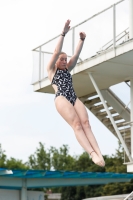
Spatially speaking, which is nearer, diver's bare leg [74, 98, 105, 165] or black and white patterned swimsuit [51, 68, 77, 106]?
diver's bare leg [74, 98, 105, 165]

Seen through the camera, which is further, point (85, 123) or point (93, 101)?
point (93, 101)

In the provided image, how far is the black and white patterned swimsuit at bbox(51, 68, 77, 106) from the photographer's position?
1078cm

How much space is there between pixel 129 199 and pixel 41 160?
47134 mm

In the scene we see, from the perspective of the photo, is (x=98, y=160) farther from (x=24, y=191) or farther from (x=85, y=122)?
(x=24, y=191)

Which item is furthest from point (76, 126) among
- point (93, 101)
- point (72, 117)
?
point (93, 101)

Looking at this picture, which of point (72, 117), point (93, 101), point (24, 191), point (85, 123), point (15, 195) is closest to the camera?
point (72, 117)

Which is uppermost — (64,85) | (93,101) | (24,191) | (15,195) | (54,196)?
(93,101)

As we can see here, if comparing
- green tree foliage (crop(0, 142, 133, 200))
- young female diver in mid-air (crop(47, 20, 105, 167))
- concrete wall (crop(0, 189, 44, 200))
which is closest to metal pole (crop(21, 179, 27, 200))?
concrete wall (crop(0, 189, 44, 200))

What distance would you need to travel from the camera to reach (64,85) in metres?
10.9

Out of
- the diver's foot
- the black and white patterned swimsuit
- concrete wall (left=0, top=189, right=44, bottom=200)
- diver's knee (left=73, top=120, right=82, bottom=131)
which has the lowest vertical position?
concrete wall (left=0, top=189, right=44, bottom=200)

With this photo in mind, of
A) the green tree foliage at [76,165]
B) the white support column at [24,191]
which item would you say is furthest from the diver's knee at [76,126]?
the green tree foliage at [76,165]

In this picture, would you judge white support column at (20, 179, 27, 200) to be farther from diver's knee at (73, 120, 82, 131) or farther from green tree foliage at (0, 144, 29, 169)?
green tree foliage at (0, 144, 29, 169)

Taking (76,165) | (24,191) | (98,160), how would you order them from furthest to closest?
(76,165) < (24,191) < (98,160)

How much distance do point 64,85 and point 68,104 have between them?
39 centimetres
